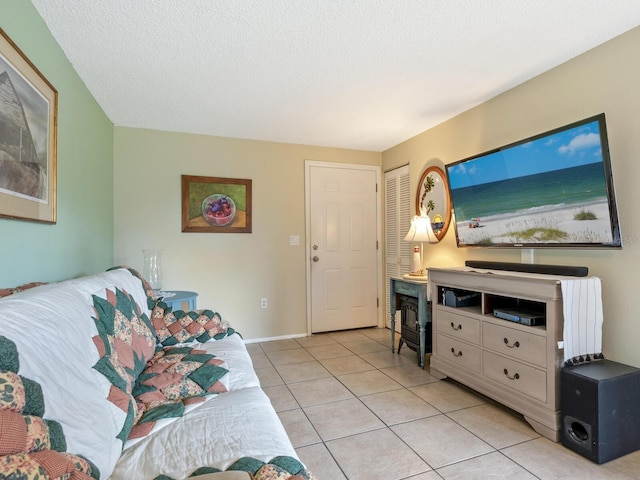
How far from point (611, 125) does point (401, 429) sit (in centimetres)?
212

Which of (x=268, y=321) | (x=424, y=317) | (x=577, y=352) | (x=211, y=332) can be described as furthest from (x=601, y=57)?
(x=268, y=321)

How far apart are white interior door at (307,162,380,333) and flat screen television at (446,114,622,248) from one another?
1.47 m

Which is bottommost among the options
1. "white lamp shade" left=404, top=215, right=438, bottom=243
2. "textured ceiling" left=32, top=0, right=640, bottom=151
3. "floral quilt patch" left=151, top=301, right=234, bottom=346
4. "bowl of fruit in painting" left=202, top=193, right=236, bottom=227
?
"floral quilt patch" left=151, top=301, right=234, bottom=346

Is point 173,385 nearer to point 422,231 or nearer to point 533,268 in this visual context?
point 533,268

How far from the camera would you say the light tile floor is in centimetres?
158

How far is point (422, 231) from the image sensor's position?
3141 millimetres

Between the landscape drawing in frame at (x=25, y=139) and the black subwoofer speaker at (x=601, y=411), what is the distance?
108 inches

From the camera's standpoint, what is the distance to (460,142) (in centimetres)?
295

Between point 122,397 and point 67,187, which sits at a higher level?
point 67,187

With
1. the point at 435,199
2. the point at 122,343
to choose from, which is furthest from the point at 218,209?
the point at 122,343

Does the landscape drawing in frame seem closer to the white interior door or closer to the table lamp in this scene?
the white interior door

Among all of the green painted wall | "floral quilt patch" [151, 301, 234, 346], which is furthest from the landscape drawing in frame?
"floral quilt patch" [151, 301, 234, 346]

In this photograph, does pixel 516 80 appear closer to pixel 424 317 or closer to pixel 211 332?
pixel 424 317

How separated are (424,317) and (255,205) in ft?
6.85
